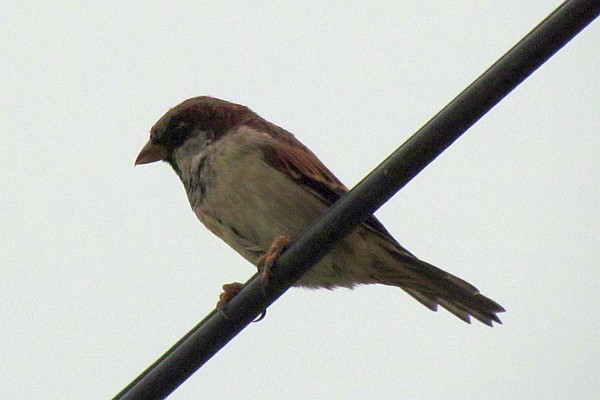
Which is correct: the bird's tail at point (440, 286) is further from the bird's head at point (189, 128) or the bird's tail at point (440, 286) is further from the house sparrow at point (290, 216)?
the bird's head at point (189, 128)

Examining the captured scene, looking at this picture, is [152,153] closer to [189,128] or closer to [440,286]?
[189,128]

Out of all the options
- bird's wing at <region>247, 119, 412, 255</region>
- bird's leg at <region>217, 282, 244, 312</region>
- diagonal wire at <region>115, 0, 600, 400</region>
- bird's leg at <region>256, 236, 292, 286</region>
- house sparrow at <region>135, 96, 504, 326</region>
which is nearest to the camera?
diagonal wire at <region>115, 0, 600, 400</region>

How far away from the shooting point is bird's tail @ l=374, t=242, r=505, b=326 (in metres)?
5.36

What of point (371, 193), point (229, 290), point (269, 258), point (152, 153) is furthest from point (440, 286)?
point (371, 193)

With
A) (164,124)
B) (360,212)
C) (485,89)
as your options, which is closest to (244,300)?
(360,212)

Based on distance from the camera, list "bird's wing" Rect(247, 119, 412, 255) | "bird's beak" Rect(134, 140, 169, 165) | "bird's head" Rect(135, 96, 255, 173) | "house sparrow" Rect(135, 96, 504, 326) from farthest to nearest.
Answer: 1. "bird's beak" Rect(134, 140, 169, 165)
2. "bird's head" Rect(135, 96, 255, 173)
3. "bird's wing" Rect(247, 119, 412, 255)
4. "house sparrow" Rect(135, 96, 504, 326)

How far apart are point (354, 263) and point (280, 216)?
18.2 inches

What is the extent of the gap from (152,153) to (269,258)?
2.15 metres

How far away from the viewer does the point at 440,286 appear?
5.44 meters

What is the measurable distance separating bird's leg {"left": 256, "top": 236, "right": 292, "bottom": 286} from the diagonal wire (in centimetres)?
4

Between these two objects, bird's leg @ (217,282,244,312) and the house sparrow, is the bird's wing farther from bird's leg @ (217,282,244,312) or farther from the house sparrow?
bird's leg @ (217,282,244,312)

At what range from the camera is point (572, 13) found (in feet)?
9.91

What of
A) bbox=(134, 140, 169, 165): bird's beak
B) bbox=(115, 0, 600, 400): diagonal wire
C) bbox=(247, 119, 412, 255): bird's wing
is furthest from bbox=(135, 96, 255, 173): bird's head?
bbox=(115, 0, 600, 400): diagonal wire

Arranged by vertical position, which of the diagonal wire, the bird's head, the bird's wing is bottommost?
the diagonal wire
